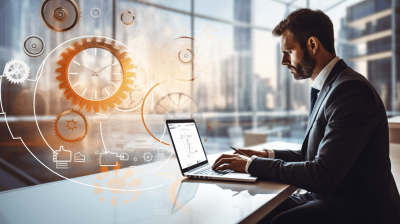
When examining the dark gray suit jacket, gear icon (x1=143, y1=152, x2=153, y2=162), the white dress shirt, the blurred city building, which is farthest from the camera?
the blurred city building

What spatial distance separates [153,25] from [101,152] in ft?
2.31

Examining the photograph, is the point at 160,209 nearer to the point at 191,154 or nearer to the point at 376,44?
the point at 191,154

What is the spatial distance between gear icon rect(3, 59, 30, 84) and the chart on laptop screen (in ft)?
2.14

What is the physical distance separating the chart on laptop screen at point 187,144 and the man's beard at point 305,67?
615 millimetres

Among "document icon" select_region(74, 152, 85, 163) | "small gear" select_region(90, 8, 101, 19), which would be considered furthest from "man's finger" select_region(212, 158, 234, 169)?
"small gear" select_region(90, 8, 101, 19)

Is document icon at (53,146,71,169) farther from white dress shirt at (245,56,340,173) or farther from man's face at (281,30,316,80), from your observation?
man's face at (281,30,316,80)

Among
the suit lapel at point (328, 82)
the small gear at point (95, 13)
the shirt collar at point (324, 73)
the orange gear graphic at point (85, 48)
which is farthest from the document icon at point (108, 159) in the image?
the shirt collar at point (324, 73)

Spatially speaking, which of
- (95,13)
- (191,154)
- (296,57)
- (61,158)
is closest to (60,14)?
(95,13)

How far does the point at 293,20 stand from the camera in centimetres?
120

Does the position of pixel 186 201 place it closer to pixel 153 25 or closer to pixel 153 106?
pixel 153 106

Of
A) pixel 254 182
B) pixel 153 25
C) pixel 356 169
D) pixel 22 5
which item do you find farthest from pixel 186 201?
pixel 22 5

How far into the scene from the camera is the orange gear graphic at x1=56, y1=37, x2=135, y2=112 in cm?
108

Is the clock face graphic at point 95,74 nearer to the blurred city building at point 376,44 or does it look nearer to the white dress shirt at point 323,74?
the white dress shirt at point 323,74

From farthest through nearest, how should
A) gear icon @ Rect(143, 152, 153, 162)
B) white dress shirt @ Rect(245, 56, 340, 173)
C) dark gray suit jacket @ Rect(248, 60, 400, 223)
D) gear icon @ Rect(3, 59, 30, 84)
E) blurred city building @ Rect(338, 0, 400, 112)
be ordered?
blurred city building @ Rect(338, 0, 400, 112), gear icon @ Rect(143, 152, 153, 162), white dress shirt @ Rect(245, 56, 340, 173), gear icon @ Rect(3, 59, 30, 84), dark gray suit jacket @ Rect(248, 60, 400, 223)
